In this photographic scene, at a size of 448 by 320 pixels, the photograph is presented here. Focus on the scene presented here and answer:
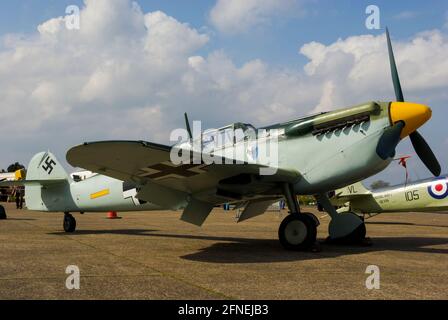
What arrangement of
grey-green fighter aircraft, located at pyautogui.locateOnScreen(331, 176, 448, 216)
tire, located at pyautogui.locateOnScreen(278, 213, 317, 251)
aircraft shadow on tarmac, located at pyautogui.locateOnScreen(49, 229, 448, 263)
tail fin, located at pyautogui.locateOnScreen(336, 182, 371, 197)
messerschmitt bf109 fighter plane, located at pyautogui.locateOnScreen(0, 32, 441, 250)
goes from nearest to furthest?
aircraft shadow on tarmac, located at pyautogui.locateOnScreen(49, 229, 448, 263), messerschmitt bf109 fighter plane, located at pyautogui.locateOnScreen(0, 32, 441, 250), tire, located at pyautogui.locateOnScreen(278, 213, 317, 251), grey-green fighter aircraft, located at pyautogui.locateOnScreen(331, 176, 448, 216), tail fin, located at pyautogui.locateOnScreen(336, 182, 371, 197)

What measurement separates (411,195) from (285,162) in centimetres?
959

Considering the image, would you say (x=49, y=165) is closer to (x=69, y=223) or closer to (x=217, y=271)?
(x=69, y=223)

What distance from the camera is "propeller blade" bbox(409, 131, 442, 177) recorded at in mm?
8477

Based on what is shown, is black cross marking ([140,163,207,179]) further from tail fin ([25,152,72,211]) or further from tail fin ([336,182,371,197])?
tail fin ([336,182,371,197])

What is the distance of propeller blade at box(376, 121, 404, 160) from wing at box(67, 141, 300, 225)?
1.42 meters

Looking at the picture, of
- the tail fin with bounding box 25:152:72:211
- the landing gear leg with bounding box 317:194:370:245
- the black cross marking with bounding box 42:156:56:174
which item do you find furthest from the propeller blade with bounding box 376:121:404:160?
the black cross marking with bounding box 42:156:56:174

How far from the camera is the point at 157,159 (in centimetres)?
647

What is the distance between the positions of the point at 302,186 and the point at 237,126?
65.1 inches

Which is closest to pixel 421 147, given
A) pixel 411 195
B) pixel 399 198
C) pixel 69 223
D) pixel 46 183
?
pixel 411 195

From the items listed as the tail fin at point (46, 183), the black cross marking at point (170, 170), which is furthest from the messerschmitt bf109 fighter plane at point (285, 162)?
the tail fin at point (46, 183)

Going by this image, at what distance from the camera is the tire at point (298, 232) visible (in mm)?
7281

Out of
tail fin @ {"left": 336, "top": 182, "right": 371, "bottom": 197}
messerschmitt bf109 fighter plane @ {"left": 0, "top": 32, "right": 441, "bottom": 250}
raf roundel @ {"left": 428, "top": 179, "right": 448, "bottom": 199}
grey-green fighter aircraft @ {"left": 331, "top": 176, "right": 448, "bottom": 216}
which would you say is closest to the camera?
messerschmitt bf109 fighter plane @ {"left": 0, "top": 32, "right": 441, "bottom": 250}

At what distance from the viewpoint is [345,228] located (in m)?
8.54

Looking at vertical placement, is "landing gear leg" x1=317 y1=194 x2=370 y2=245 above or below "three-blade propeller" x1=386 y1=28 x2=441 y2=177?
below
